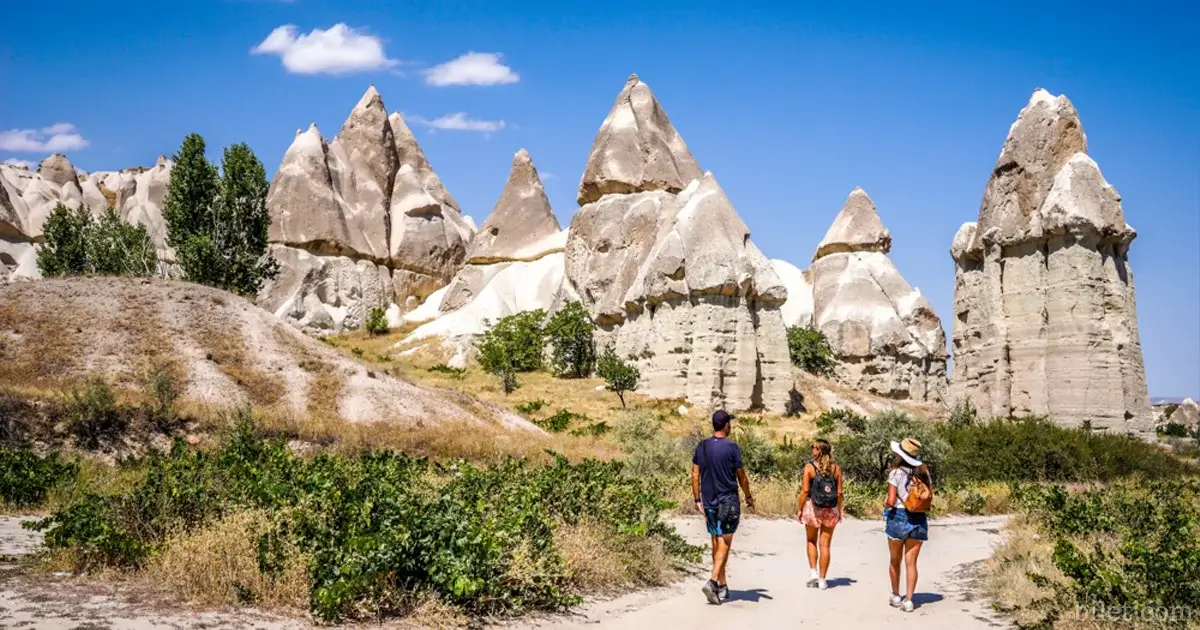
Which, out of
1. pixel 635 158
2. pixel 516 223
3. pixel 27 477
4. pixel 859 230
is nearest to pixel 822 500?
pixel 27 477

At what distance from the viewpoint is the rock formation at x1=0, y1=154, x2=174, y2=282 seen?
55.0 m

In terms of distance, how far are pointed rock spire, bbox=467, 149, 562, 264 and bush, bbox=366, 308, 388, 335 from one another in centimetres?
698

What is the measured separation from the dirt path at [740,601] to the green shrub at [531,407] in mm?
16935

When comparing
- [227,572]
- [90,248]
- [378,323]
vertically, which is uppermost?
[90,248]

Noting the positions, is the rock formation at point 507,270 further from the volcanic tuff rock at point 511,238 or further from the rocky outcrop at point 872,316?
the rocky outcrop at point 872,316

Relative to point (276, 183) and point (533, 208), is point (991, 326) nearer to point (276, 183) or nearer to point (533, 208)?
point (533, 208)

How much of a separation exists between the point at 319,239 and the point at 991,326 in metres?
38.6

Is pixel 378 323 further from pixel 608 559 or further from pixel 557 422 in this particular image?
pixel 608 559

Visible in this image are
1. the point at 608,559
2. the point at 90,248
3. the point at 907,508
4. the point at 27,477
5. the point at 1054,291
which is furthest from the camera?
the point at 90,248

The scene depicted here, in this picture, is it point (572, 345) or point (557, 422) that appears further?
point (572, 345)

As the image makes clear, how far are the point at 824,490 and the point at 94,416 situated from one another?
13.2 metres

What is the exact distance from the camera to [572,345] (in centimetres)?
4053

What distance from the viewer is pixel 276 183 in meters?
54.4

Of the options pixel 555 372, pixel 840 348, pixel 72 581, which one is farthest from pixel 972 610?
pixel 840 348
